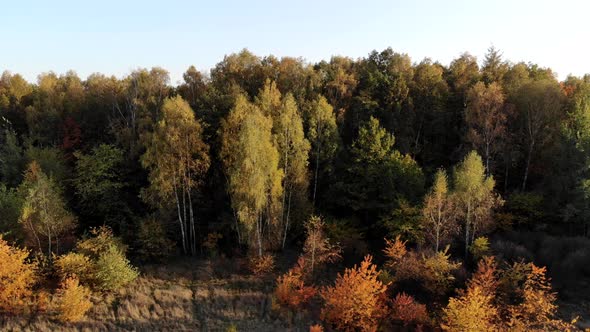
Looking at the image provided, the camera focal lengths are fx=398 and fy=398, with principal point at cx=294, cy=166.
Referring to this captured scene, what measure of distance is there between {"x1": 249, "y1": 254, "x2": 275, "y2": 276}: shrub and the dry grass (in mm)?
574

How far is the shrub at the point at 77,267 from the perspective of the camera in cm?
2694

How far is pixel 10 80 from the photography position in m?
57.0

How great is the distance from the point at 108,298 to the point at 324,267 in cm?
1576

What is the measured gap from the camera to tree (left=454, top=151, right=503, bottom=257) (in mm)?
29422

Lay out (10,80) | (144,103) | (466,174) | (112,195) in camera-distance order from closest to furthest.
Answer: (466,174)
(112,195)
(144,103)
(10,80)

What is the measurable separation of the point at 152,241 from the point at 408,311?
63.9 feet


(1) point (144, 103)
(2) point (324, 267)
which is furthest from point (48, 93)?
(2) point (324, 267)

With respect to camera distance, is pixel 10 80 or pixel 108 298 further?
pixel 10 80

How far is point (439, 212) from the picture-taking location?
94.6 ft

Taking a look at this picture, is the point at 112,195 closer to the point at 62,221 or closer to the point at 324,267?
the point at 62,221

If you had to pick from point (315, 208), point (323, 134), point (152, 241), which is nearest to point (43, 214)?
point (152, 241)

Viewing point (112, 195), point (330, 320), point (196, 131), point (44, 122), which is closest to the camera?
point (330, 320)

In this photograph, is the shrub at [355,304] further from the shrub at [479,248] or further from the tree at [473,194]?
the tree at [473,194]

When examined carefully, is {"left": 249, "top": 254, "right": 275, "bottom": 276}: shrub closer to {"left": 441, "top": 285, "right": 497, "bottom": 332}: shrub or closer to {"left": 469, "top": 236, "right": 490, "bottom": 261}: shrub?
{"left": 441, "top": 285, "right": 497, "bottom": 332}: shrub
